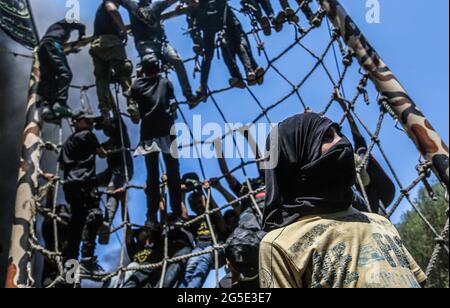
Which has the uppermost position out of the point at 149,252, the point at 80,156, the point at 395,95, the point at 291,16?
the point at 291,16

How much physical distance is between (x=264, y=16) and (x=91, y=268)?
1.70 metres

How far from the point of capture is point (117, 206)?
376 cm

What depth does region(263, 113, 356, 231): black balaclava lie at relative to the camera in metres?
1.08

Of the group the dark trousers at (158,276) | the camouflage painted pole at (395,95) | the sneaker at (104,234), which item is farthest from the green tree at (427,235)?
the camouflage painted pole at (395,95)

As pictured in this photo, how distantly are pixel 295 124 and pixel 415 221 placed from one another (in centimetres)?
902

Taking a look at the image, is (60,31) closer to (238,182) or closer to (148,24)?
(148,24)

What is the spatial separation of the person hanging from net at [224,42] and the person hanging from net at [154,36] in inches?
4.1

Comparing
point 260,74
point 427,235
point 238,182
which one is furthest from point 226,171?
point 427,235

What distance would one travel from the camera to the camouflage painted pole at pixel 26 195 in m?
3.44

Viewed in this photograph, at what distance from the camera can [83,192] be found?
349 centimetres

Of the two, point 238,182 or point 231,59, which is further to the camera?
point 231,59

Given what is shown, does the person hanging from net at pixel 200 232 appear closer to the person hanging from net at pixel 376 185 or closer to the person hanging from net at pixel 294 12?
the person hanging from net at pixel 376 185

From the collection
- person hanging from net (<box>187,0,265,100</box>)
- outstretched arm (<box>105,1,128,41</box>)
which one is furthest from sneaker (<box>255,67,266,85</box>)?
outstretched arm (<box>105,1,128,41</box>)
